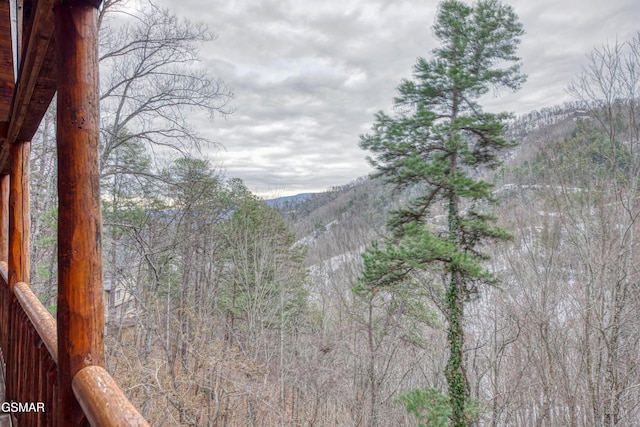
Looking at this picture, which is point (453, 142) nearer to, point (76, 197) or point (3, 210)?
point (3, 210)

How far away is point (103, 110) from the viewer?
694 centimetres

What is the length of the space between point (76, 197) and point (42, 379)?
1.00 m

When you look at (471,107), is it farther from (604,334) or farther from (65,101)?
(65,101)

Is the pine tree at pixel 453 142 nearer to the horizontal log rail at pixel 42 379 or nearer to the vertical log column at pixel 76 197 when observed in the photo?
the horizontal log rail at pixel 42 379

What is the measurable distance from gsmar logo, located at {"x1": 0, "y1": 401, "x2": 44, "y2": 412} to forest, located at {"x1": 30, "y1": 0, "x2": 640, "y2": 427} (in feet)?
10.5

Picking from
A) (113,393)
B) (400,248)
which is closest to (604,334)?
(400,248)

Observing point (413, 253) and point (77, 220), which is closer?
point (77, 220)

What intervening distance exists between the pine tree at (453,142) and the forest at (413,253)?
0.17ft

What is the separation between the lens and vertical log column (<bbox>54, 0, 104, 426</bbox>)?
112 centimetres

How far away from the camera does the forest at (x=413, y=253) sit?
7.03 meters

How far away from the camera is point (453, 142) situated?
8.67 metres

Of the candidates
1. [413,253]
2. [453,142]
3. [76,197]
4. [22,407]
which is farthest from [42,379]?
[453,142]

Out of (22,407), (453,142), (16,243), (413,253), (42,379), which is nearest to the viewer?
(42,379)

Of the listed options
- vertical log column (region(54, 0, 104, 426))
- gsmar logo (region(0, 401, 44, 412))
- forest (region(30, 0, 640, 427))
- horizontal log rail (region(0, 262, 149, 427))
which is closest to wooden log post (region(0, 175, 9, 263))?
horizontal log rail (region(0, 262, 149, 427))
